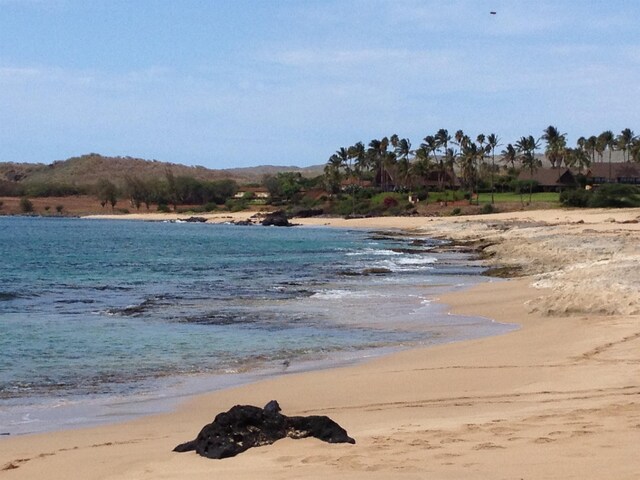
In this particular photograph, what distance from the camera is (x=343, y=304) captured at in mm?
25797

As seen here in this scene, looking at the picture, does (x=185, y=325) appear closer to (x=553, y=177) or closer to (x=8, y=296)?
(x=8, y=296)

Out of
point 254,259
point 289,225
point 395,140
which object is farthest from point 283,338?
point 395,140

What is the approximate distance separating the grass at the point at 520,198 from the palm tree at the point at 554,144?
508 inches

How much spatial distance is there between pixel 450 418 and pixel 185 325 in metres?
12.6

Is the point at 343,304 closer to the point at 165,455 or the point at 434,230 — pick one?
the point at 165,455

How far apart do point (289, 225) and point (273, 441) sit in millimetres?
103494

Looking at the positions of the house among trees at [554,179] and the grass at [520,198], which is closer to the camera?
the grass at [520,198]

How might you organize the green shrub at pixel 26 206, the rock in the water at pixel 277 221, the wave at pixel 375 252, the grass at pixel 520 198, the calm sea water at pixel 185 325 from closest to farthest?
the calm sea water at pixel 185 325
the wave at pixel 375 252
the grass at pixel 520 198
the rock in the water at pixel 277 221
the green shrub at pixel 26 206

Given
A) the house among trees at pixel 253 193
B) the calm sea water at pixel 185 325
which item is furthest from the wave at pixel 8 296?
the house among trees at pixel 253 193

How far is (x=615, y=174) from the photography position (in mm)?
126438

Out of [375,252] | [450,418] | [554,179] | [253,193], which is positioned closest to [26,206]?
[253,193]

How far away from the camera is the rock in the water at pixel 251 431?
8203mm

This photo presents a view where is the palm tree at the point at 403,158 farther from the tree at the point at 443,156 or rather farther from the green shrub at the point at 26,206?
the green shrub at the point at 26,206

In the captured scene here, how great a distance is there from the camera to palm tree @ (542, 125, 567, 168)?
13225 centimetres
